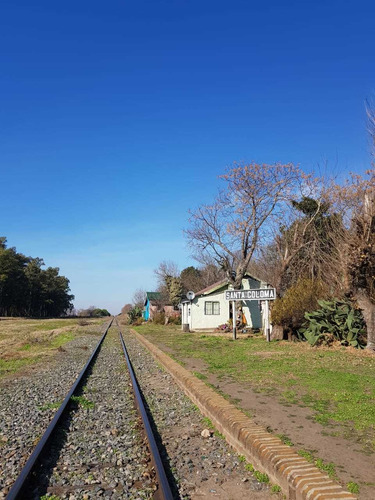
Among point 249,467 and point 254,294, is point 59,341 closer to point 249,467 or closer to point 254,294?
point 254,294

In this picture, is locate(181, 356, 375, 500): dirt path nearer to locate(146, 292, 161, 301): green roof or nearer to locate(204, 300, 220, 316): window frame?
locate(204, 300, 220, 316): window frame

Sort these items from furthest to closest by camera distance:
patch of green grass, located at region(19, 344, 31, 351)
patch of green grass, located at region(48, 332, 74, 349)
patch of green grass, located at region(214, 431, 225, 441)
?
patch of green grass, located at region(48, 332, 74, 349), patch of green grass, located at region(19, 344, 31, 351), patch of green grass, located at region(214, 431, 225, 441)

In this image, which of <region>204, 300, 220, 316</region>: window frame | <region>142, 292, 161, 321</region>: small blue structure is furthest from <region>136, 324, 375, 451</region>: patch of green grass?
<region>142, 292, 161, 321</region>: small blue structure

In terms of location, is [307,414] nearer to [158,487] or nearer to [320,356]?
[158,487]

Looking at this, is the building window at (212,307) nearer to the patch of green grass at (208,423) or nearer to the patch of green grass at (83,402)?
the patch of green grass at (83,402)

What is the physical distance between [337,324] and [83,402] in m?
10.3

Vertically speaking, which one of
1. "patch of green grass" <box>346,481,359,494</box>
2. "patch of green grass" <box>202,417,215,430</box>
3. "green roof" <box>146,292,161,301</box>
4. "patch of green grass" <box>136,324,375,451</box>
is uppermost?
"green roof" <box>146,292,161,301</box>

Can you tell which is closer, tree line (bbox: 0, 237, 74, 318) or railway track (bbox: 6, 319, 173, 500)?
railway track (bbox: 6, 319, 173, 500)

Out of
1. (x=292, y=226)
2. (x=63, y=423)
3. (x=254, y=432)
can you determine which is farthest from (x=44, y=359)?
(x=292, y=226)

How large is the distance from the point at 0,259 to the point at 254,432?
71.1 metres

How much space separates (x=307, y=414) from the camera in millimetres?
5965

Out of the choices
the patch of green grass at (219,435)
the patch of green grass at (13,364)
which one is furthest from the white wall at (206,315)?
the patch of green grass at (219,435)

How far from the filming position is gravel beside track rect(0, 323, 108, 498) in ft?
15.6

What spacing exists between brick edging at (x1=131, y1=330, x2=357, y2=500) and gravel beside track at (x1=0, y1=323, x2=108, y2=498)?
8.18ft
